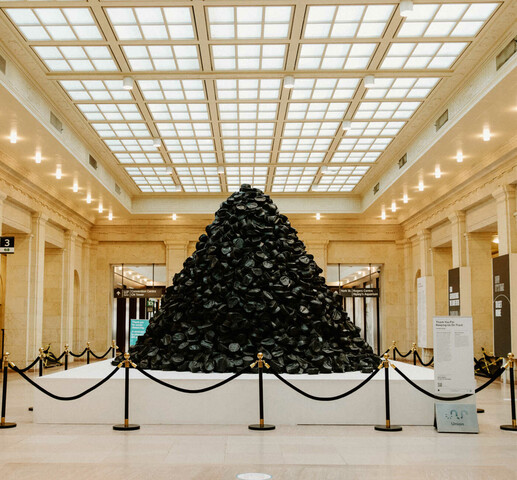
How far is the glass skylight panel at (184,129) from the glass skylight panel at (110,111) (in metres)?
1.11

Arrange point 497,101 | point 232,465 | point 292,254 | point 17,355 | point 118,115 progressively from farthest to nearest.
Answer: point 17,355
point 118,115
point 497,101
point 292,254
point 232,465

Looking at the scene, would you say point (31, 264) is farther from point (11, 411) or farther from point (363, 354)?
point (363, 354)

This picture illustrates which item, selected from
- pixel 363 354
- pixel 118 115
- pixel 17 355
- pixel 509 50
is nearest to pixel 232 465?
pixel 363 354

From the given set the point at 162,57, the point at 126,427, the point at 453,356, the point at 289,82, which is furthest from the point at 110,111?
the point at 453,356

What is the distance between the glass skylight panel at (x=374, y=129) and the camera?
62.2ft

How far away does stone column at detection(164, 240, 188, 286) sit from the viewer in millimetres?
29970

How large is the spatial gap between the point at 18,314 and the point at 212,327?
12637mm

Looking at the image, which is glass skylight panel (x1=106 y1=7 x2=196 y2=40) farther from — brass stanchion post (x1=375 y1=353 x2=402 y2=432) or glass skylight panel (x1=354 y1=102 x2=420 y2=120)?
brass stanchion post (x1=375 y1=353 x2=402 y2=432)

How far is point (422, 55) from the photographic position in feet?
46.3

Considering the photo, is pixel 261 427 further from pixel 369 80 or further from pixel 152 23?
pixel 369 80

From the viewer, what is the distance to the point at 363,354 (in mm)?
11461

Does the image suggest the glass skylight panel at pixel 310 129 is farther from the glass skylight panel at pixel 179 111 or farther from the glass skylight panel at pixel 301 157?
the glass skylight panel at pixel 179 111

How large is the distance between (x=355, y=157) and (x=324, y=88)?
267 inches

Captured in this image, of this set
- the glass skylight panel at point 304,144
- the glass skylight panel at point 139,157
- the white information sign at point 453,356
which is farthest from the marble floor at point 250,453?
the glass skylight panel at point 139,157
